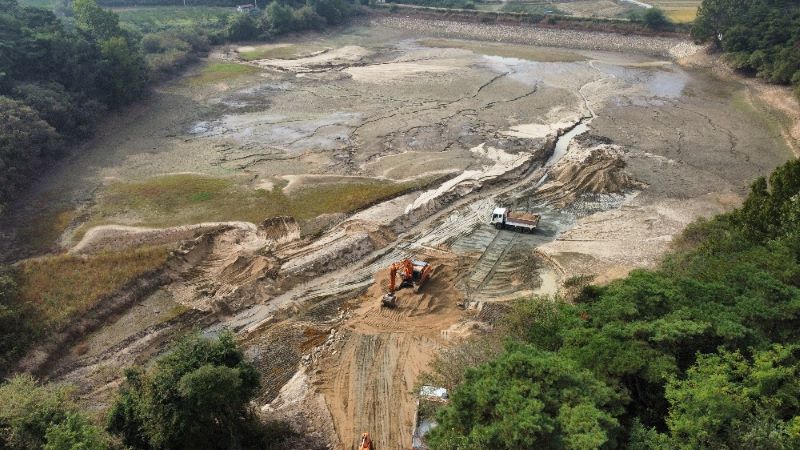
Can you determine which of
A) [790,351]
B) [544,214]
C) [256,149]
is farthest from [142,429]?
[256,149]

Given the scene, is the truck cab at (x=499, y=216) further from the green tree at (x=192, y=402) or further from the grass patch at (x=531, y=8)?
the grass patch at (x=531, y=8)

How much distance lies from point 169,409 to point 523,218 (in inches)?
928

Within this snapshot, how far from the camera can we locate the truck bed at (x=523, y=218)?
33.7 m

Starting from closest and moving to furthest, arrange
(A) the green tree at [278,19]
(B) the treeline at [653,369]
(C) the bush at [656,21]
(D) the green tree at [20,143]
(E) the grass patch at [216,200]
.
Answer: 1. (B) the treeline at [653,369]
2. (E) the grass patch at [216,200]
3. (D) the green tree at [20,143]
4. (C) the bush at [656,21]
5. (A) the green tree at [278,19]

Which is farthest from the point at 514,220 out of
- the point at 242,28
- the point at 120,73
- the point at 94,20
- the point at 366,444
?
the point at 242,28

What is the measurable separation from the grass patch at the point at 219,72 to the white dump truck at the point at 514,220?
41.5 metres

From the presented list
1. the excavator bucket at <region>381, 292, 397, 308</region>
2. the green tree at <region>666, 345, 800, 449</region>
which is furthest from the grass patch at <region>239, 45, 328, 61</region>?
the green tree at <region>666, 345, 800, 449</region>

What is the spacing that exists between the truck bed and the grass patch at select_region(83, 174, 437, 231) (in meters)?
7.26

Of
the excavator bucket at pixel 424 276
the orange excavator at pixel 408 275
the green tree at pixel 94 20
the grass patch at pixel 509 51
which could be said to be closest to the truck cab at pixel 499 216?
the excavator bucket at pixel 424 276

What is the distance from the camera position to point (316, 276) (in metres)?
29.5

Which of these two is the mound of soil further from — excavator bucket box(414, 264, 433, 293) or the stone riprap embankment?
the stone riprap embankment

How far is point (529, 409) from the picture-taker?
12992 millimetres

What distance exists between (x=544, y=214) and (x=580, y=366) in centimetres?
2106

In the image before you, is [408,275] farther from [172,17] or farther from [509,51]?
[172,17]
